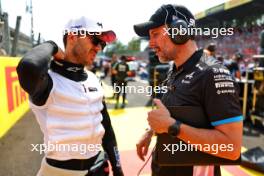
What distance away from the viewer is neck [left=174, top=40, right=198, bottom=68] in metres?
1.80

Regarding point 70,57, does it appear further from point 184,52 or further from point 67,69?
point 184,52

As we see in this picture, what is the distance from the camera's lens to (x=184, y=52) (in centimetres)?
181

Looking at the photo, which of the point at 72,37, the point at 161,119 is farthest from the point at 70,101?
Answer: the point at 161,119

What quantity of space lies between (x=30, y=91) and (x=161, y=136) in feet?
2.44

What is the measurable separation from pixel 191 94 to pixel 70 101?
28.1 inches

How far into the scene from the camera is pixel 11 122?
5.21m

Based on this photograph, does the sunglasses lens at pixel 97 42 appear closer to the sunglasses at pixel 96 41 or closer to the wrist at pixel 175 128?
the sunglasses at pixel 96 41

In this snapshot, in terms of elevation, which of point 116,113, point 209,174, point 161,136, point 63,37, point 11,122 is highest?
point 63,37

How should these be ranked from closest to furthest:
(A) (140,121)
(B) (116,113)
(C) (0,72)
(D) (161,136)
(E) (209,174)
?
(D) (161,136), (E) (209,174), (C) (0,72), (A) (140,121), (B) (116,113)

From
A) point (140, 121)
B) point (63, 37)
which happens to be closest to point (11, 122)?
point (140, 121)

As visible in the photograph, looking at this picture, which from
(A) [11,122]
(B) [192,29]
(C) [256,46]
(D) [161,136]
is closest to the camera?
(D) [161,136]

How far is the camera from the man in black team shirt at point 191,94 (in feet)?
4.86

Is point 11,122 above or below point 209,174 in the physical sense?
below

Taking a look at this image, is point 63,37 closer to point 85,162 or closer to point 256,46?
point 85,162
